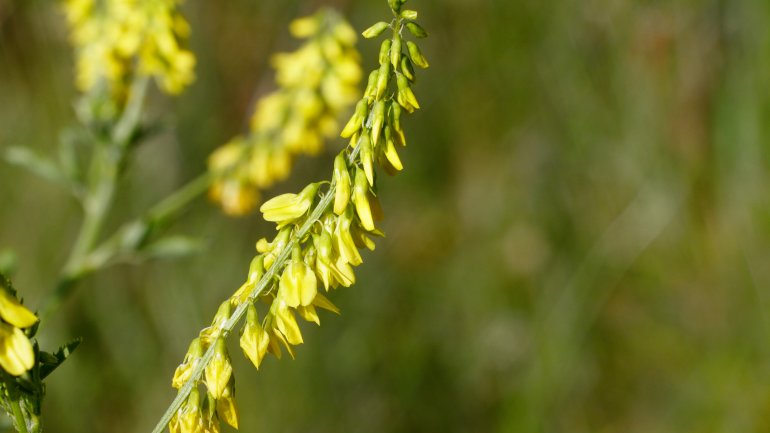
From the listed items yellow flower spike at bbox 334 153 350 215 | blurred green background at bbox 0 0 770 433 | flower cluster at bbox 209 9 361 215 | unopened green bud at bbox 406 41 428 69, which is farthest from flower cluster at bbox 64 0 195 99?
yellow flower spike at bbox 334 153 350 215

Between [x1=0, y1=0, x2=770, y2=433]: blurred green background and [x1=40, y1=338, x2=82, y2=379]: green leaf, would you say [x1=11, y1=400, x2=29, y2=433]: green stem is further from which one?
[x1=0, y1=0, x2=770, y2=433]: blurred green background

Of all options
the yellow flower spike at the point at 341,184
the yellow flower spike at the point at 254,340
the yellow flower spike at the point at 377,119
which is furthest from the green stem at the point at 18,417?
the yellow flower spike at the point at 377,119

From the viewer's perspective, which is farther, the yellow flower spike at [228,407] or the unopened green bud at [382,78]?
the yellow flower spike at [228,407]

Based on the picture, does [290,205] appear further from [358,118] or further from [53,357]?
[53,357]

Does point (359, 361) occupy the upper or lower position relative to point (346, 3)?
lower

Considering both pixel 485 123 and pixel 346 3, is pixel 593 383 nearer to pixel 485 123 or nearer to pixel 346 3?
pixel 485 123

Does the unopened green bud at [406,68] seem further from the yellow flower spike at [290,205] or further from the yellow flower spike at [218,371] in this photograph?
the yellow flower spike at [218,371]

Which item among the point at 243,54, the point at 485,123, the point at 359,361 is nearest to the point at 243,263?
the point at 359,361
